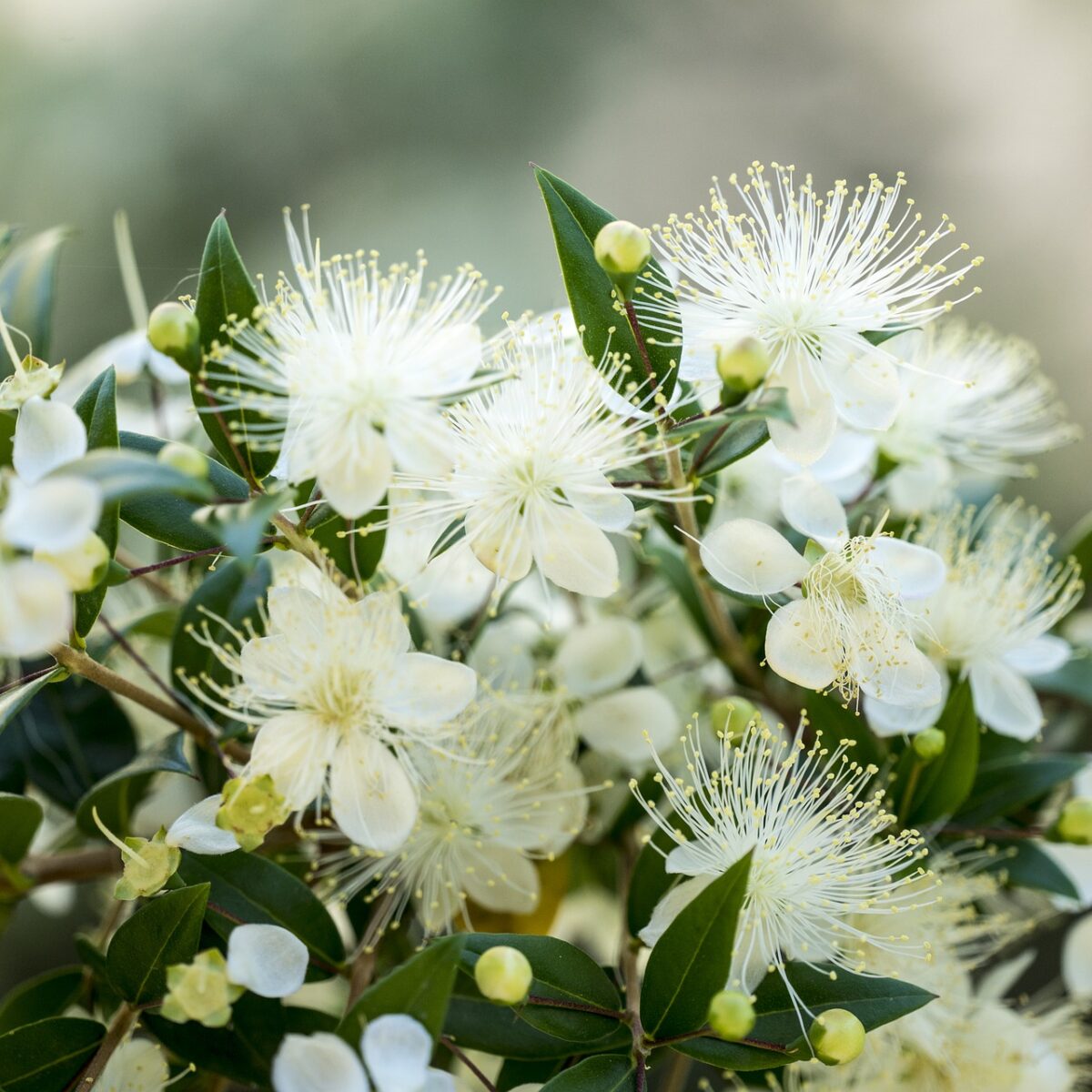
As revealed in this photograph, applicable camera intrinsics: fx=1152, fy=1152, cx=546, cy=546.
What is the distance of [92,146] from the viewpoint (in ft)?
5.45

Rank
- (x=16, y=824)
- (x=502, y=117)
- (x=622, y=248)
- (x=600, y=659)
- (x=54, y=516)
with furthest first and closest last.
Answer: (x=502, y=117)
(x=600, y=659)
(x=16, y=824)
(x=622, y=248)
(x=54, y=516)

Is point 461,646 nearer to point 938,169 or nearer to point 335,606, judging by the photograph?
point 335,606

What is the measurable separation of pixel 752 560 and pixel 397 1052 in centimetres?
29

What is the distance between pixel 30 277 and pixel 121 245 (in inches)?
2.6

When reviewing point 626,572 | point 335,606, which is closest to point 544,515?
point 335,606

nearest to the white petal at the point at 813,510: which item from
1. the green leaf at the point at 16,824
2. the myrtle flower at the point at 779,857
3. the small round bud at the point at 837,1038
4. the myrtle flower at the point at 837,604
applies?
the myrtle flower at the point at 837,604

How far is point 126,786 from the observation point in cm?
70

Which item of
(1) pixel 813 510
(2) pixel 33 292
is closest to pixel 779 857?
(1) pixel 813 510

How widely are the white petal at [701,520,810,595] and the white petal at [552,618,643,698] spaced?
0.18m

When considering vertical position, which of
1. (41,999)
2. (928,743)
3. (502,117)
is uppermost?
(502,117)

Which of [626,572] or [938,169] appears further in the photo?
[938,169]

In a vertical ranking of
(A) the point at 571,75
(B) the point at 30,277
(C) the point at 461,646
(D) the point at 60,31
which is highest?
(A) the point at 571,75

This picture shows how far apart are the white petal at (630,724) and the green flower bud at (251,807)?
0.26 m

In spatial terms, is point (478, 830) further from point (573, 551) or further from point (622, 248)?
point (622, 248)
